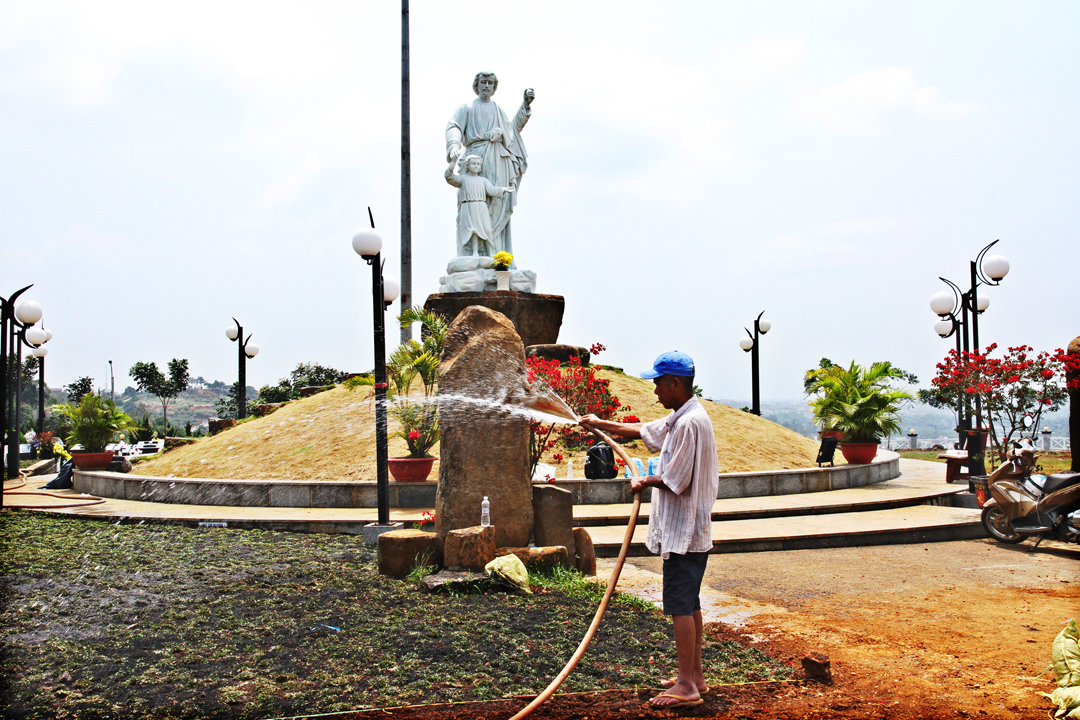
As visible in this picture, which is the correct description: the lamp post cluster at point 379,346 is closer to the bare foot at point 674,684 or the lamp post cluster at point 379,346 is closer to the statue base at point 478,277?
the bare foot at point 674,684

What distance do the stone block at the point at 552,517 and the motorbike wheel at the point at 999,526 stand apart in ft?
18.4

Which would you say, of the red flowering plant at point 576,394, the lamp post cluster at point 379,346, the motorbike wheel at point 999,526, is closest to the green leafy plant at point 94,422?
the red flowering plant at point 576,394

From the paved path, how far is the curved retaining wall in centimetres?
18

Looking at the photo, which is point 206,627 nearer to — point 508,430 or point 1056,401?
point 508,430

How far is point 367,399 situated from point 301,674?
42.0 feet

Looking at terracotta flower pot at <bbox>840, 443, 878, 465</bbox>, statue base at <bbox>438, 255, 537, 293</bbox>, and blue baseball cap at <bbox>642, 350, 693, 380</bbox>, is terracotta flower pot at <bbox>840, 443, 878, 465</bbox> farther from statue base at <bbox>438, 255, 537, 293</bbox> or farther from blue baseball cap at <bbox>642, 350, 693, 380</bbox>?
blue baseball cap at <bbox>642, 350, 693, 380</bbox>

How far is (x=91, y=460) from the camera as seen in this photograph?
16078 mm

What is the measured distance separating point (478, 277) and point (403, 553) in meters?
12.4

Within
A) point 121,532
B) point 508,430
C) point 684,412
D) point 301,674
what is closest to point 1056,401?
point 508,430

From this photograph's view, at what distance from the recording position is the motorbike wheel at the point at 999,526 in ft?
29.8

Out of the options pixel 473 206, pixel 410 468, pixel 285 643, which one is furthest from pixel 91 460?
pixel 285 643

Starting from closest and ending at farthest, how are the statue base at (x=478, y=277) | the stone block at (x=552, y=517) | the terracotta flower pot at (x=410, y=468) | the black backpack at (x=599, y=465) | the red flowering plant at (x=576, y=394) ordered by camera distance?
the stone block at (x=552, y=517)
the terracotta flower pot at (x=410, y=468)
the black backpack at (x=599, y=465)
the red flowering plant at (x=576, y=394)
the statue base at (x=478, y=277)

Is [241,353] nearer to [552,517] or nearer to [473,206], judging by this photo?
[473,206]

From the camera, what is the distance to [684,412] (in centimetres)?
414
